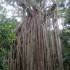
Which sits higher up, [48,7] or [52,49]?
[48,7]

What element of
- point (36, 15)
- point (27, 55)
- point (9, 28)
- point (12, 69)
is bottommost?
point (12, 69)

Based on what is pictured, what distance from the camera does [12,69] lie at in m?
5.60

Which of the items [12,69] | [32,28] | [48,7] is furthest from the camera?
[48,7]

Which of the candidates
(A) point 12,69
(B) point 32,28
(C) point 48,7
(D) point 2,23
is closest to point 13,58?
(A) point 12,69

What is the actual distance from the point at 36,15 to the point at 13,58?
1.48 meters

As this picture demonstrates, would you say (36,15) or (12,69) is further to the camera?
(36,15)

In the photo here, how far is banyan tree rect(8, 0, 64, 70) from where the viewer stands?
5.62m

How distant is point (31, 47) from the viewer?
18.7ft

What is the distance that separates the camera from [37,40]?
5.82 meters

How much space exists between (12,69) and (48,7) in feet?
7.46

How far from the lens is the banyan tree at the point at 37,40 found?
5625mm

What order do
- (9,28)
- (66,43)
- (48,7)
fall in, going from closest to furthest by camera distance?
(9,28) → (48,7) → (66,43)

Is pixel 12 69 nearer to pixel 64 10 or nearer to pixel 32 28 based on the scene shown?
pixel 32 28

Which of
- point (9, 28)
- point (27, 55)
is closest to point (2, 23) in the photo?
point (9, 28)
